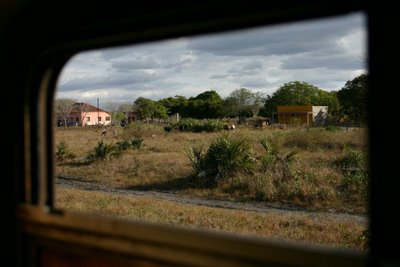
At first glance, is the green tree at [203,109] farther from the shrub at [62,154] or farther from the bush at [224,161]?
the bush at [224,161]

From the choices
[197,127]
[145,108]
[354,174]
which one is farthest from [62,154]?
[145,108]

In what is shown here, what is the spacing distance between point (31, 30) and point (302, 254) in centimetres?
133

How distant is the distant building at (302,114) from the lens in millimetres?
42144

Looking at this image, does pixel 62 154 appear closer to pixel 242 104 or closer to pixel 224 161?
pixel 224 161

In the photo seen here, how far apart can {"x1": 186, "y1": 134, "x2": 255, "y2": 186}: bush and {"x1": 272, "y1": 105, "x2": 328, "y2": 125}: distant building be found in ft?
93.9

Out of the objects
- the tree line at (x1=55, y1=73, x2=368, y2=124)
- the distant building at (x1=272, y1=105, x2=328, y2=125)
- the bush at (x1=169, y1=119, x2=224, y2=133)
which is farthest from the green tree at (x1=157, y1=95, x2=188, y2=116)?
the bush at (x1=169, y1=119, x2=224, y2=133)

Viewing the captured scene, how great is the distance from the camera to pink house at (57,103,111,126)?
65.2 meters

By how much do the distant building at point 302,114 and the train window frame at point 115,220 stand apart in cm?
3911

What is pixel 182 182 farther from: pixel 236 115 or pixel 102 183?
pixel 236 115

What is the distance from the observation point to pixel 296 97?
5459 cm

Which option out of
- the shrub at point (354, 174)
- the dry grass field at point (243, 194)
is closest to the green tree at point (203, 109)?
the dry grass field at point (243, 194)

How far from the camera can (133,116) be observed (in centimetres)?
6956

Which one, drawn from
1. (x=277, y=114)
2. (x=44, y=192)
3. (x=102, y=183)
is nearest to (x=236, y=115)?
(x=277, y=114)

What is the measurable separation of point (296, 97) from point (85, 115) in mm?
28234
